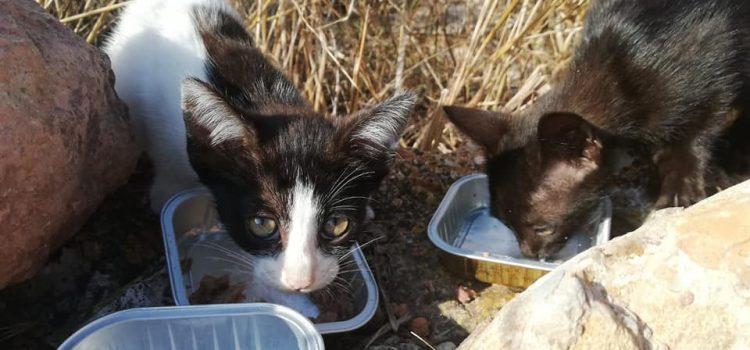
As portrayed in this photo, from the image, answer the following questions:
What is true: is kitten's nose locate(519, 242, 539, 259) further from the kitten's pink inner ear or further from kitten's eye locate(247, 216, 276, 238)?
kitten's eye locate(247, 216, 276, 238)

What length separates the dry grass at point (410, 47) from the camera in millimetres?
3934

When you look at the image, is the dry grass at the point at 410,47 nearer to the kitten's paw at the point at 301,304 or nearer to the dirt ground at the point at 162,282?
the dirt ground at the point at 162,282

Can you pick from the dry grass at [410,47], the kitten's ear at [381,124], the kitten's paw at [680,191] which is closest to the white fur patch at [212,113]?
the kitten's ear at [381,124]

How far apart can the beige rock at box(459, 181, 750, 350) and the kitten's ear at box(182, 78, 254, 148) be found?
1025 millimetres

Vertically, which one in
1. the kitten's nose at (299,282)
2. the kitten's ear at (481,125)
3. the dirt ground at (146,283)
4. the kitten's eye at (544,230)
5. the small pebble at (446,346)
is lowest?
the dirt ground at (146,283)

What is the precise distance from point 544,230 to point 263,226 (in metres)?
1.28

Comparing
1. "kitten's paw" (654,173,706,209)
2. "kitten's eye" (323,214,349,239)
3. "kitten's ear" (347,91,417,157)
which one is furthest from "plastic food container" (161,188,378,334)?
"kitten's paw" (654,173,706,209)

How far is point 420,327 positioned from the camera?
2.71 metres

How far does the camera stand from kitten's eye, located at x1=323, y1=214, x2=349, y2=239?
2537 mm

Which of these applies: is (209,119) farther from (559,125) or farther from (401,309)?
(559,125)

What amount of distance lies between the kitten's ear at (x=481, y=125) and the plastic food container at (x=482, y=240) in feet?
1.10

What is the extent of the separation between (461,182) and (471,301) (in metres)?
0.75

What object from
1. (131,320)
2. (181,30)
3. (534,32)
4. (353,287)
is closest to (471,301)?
(353,287)

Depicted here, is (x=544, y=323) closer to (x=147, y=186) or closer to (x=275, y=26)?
(x=147, y=186)
